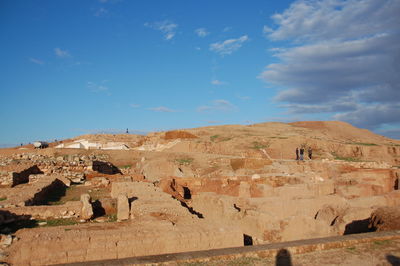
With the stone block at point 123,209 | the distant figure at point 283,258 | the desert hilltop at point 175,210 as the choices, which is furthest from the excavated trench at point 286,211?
the stone block at point 123,209

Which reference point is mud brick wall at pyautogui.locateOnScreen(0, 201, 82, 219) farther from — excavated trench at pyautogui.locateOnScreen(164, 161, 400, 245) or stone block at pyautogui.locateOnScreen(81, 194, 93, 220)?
excavated trench at pyautogui.locateOnScreen(164, 161, 400, 245)

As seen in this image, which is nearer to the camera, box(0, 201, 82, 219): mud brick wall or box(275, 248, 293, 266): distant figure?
box(275, 248, 293, 266): distant figure

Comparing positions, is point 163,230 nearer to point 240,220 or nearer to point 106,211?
point 240,220

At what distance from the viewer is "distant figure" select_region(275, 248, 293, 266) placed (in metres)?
4.43

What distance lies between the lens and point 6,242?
4.75 m

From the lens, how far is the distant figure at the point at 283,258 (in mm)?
4426

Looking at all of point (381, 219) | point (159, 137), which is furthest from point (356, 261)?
point (159, 137)

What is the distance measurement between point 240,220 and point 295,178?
260 inches

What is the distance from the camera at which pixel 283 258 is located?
4.59 m

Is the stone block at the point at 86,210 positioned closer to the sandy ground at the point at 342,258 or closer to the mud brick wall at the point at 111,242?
the mud brick wall at the point at 111,242

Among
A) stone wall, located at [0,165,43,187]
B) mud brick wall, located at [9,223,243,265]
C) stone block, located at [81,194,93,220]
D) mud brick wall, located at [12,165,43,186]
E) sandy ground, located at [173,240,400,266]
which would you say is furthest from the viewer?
mud brick wall, located at [12,165,43,186]

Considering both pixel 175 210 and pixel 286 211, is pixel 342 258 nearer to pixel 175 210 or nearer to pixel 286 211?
pixel 175 210

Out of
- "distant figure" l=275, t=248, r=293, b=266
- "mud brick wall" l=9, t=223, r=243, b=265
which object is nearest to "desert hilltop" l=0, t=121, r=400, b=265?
"mud brick wall" l=9, t=223, r=243, b=265

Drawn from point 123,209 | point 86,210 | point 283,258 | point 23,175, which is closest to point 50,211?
point 86,210
